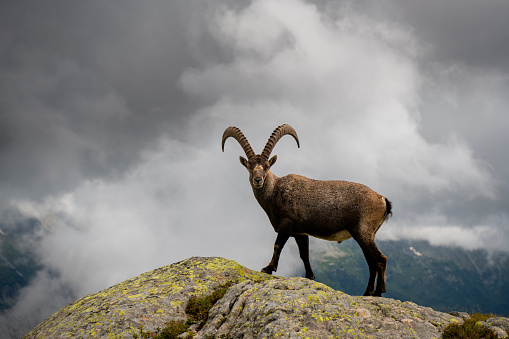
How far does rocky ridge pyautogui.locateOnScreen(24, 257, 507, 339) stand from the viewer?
24.7 ft

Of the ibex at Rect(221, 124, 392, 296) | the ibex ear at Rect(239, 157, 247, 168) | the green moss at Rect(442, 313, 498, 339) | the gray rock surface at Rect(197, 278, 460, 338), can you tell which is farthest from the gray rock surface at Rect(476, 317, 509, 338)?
the ibex ear at Rect(239, 157, 247, 168)

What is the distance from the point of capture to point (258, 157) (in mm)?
13781

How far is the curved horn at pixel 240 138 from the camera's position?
14219 mm

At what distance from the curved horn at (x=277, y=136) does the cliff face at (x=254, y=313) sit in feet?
18.4

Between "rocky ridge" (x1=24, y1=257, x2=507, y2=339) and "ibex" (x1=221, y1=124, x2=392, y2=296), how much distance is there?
252 centimetres

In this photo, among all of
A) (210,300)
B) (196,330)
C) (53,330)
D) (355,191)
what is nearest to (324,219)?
(355,191)

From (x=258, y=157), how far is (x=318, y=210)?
126 inches

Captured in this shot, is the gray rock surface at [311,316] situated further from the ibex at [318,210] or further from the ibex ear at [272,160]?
the ibex ear at [272,160]

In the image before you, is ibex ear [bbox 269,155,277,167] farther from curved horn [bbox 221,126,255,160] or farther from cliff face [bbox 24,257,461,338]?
cliff face [bbox 24,257,461,338]

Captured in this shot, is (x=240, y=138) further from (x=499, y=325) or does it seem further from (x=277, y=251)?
(x=499, y=325)

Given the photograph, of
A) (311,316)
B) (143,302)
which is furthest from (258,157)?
(311,316)

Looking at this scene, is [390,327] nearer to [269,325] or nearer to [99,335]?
[269,325]

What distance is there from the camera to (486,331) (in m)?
7.85

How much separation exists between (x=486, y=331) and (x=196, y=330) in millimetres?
6843
